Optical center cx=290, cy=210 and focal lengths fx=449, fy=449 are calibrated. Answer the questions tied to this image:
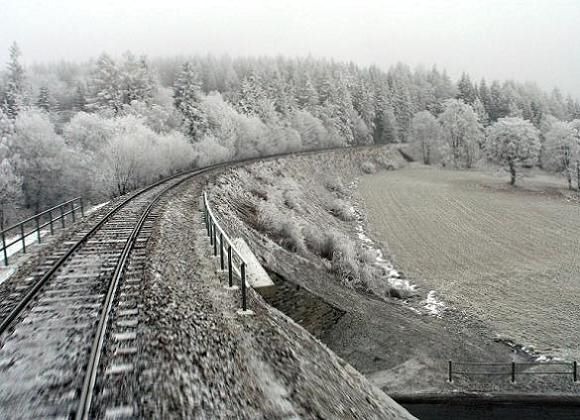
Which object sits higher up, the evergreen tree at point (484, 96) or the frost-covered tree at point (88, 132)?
the evergreen tree at point (484, 96)

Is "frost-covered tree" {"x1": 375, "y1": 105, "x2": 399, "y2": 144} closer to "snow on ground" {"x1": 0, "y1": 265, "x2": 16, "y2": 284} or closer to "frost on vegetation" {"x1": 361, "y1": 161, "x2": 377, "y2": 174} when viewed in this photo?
"frost on vegetation" {"x1": 361, "y1": 161, "x2": 377, "y2": 174}

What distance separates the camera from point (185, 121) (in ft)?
188

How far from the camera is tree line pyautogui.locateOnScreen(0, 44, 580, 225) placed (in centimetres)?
4284

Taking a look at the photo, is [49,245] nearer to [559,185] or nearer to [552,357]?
[552,357]

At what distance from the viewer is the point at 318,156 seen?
61469 millimetres

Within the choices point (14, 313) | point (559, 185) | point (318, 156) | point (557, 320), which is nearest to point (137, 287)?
point (14, 313)

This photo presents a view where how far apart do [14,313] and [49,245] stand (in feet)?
22.5

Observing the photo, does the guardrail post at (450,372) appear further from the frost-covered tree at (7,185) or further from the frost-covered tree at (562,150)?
the frost-covered tree at (562,150)

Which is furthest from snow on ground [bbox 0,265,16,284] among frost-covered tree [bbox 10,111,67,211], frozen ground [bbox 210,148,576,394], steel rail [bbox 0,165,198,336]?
frost-covered tree [bbox 10,111,67,211]

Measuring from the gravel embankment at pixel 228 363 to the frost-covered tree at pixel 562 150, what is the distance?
6293 centimetres

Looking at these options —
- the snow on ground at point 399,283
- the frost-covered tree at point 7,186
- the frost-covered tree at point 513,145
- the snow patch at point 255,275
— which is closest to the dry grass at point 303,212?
the snow on ground at point 399,283

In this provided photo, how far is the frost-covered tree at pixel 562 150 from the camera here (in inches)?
2452

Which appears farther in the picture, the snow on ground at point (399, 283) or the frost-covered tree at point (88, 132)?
the frost-covered tree at point (88, 132)

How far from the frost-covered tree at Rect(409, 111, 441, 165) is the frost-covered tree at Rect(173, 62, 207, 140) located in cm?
5000
